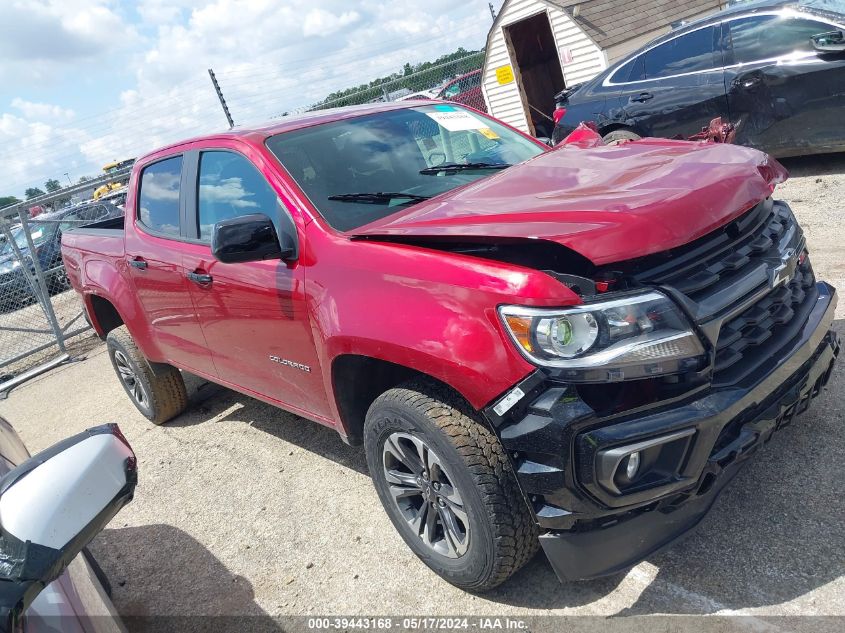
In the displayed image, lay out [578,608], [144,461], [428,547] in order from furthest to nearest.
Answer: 1. [144,461]
2. [428,547]
3. [578,608]

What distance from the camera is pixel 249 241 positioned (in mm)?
2838

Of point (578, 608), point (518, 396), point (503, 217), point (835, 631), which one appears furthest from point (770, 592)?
point (503, 217)

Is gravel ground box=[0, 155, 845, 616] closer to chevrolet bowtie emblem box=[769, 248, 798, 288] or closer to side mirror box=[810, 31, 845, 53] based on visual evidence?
chevrolet bowtie emblem box=[769, 248, 798, 288]

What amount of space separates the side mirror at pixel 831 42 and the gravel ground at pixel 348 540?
6.22ft

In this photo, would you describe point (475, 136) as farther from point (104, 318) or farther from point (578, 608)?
point (104, 318)

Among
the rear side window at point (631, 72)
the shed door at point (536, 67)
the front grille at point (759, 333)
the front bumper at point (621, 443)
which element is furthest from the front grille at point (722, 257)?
the shed door at point (536, 67)

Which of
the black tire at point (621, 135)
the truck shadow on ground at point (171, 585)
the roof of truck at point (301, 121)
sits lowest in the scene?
the truck shadow on ground at point (171, 585)

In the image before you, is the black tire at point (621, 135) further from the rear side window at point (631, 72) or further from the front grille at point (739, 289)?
the front grille at point (739, 289)

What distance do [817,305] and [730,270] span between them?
60 centimetres

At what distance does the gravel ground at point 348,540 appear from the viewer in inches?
96.8

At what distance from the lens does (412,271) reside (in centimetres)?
239

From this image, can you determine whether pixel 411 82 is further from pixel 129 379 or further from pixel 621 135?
pixel 129 379

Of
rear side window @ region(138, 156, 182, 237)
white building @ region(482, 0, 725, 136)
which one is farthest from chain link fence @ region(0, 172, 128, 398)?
white building @ region(482, 0, 725, 136)

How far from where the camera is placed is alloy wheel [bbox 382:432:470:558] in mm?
2531
